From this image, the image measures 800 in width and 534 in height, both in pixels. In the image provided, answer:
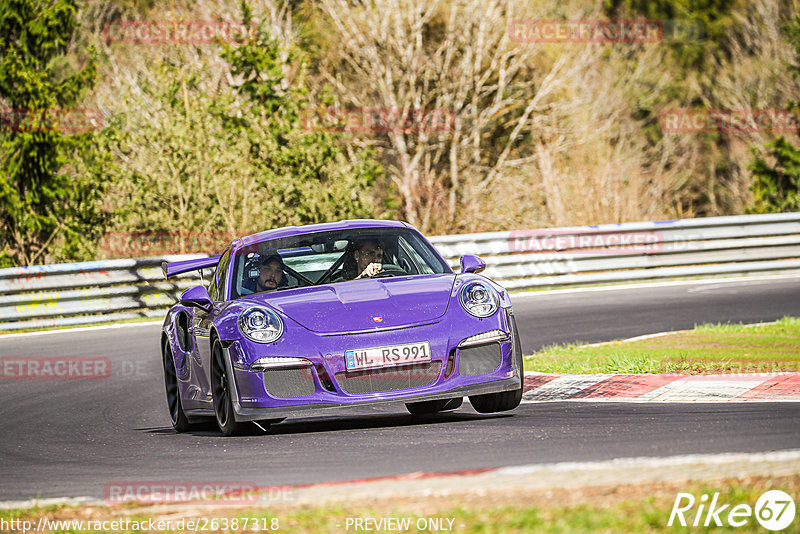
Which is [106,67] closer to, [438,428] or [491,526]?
A: [438,428]

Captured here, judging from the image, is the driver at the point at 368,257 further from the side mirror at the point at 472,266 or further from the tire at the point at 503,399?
the tire at the point at 503,399

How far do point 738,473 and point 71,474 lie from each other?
143 inches

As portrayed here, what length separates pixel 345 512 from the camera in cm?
480

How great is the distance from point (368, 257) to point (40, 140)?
51.6ft

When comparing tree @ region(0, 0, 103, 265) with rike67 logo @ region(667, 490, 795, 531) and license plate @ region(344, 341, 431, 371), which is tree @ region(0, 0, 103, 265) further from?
rike67 logo @ region(667, 490, 795, 531)

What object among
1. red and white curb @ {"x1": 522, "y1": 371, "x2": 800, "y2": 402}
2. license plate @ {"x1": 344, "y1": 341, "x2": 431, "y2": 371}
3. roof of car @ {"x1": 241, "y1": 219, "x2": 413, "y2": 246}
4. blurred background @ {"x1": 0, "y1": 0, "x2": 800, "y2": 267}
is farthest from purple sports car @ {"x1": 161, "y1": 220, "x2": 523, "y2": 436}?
blurred background @ {"x1": 0, "y1": 0, "x2": 800, "y2": 267}

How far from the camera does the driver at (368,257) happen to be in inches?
335

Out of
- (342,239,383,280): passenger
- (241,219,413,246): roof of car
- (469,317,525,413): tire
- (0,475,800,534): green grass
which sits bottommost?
(469,317,525,413): tire

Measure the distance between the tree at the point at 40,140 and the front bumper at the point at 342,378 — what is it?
51.0ft

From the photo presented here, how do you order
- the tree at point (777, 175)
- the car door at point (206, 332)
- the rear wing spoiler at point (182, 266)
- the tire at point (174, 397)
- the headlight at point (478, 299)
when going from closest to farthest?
the headlight at point (478, 299) → the car door at point (206, 332) → the rear wing spoiler at point (182, 266) → the tire at point (174, 397) → the tree at point (777, 175)

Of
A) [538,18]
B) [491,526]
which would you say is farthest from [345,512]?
[538,18]

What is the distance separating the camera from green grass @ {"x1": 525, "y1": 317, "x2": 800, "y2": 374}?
975cm

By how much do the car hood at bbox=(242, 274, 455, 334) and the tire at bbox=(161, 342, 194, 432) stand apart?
1.51 m

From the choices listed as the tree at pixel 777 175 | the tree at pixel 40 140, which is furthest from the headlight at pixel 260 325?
the tree at pixel 777 175
